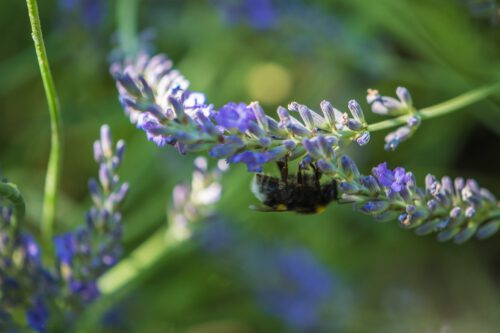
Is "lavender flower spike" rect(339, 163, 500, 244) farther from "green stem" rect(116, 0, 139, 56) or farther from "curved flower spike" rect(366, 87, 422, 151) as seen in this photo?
"green stem" rect(116, 0, 139, 56)

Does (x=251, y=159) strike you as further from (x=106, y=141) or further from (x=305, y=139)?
Result: (x=106, y=141)

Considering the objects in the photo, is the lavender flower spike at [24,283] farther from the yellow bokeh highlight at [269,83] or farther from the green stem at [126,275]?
the yellow bokeh highlight at [269,83]

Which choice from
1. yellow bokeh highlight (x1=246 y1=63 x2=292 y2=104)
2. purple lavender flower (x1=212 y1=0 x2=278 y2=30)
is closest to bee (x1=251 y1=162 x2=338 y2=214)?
purple lavender flower (x1=212 y1=0 x2=278 y2=30)

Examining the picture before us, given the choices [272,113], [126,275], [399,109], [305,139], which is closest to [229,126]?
[305,139]

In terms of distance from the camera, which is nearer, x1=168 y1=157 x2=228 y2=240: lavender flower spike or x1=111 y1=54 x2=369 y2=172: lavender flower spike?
x1=111 y1=54 x2=369 y2=172: lavender flower spike

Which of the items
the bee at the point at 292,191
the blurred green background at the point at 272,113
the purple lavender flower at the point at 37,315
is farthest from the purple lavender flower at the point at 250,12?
the purple lavender flower at the point at 37,315

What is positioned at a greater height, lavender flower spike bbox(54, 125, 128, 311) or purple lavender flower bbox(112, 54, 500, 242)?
lavender flower spike bbox(54, 125, 128, 311)
